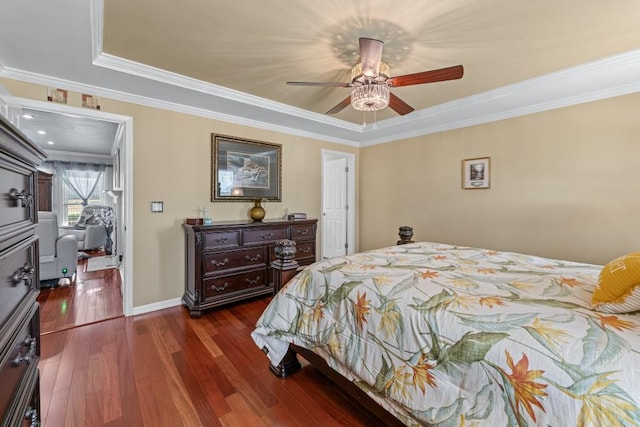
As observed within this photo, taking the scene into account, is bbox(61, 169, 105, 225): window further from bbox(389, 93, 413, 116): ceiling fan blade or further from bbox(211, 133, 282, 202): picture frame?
bbox(389, 93, 413, 116): ceiling fan blade

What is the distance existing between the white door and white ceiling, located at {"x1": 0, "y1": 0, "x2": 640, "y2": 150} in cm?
206

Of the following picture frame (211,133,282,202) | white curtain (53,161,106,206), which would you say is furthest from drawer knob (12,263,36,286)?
white curtain (53,161,106,206)

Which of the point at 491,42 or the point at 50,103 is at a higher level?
the point at 491,42

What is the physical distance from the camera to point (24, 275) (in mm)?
998

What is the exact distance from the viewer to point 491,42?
7.10ft

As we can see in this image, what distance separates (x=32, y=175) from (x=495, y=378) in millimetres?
1959

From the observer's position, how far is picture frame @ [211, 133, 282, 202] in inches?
139

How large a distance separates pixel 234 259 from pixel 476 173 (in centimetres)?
325

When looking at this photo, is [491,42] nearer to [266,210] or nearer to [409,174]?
[409,174]

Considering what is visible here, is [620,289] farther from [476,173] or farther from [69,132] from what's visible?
[69,132]

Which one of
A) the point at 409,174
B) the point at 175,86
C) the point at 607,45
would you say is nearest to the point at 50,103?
the point at 175,86

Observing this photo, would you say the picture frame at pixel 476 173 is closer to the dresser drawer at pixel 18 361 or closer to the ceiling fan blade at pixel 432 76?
the ceiling fan blade at pixel 432 76

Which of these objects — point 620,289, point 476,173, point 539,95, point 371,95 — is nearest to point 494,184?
point 476,173

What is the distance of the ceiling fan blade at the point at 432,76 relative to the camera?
1845 millimetres
